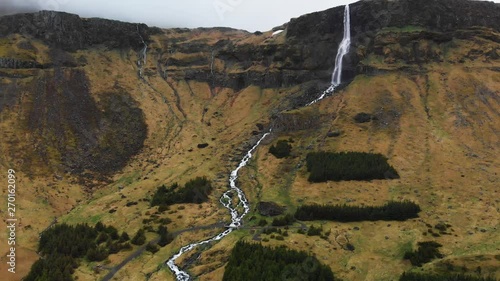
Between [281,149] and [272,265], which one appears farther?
[281,149]

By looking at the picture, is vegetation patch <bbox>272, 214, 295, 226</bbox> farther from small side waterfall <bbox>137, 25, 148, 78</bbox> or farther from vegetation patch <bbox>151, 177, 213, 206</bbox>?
small side waterfall <bbox>137, 25, 148, 78</bbox>

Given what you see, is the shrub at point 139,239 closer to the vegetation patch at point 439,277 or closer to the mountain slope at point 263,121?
the mountain slope at point 263,121

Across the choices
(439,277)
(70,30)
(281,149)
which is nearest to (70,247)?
(281,149)

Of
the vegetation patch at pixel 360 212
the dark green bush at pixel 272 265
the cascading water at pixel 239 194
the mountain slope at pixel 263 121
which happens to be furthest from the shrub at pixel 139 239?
the vegetation patch at pixel 360 212

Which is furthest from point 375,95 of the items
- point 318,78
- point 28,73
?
point 28,73

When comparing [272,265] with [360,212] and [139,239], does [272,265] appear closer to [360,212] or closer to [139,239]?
[360,212]
